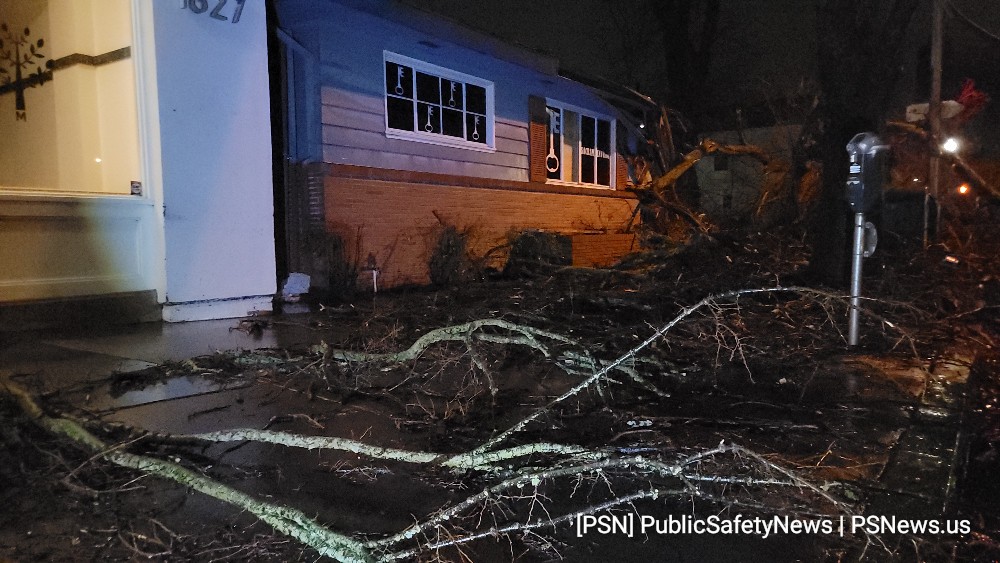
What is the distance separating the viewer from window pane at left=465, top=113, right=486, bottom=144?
1085 cm

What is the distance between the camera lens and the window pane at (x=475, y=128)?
10852mm

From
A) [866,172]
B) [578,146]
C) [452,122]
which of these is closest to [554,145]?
[578,146]

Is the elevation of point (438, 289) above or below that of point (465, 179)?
below

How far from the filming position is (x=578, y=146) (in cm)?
1403

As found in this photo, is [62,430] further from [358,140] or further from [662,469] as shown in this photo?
[358,140]

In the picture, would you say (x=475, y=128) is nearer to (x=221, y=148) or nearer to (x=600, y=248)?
(x=600, y=248)

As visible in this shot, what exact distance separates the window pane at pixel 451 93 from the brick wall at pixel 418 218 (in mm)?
1394

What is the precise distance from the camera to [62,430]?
3.20m

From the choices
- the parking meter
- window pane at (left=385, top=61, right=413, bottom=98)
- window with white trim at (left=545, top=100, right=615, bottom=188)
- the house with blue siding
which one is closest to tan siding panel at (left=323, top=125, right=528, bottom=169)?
the house with blue siding

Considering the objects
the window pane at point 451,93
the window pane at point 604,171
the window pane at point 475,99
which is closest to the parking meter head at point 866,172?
the window pane at point 451,93

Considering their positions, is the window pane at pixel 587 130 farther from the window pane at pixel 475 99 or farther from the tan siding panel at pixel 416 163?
the window pane at pixel 475 99

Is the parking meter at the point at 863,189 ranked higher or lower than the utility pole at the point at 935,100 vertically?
lower

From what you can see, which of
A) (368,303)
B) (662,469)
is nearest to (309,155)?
(368,303)

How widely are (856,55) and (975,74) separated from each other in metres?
12.4
